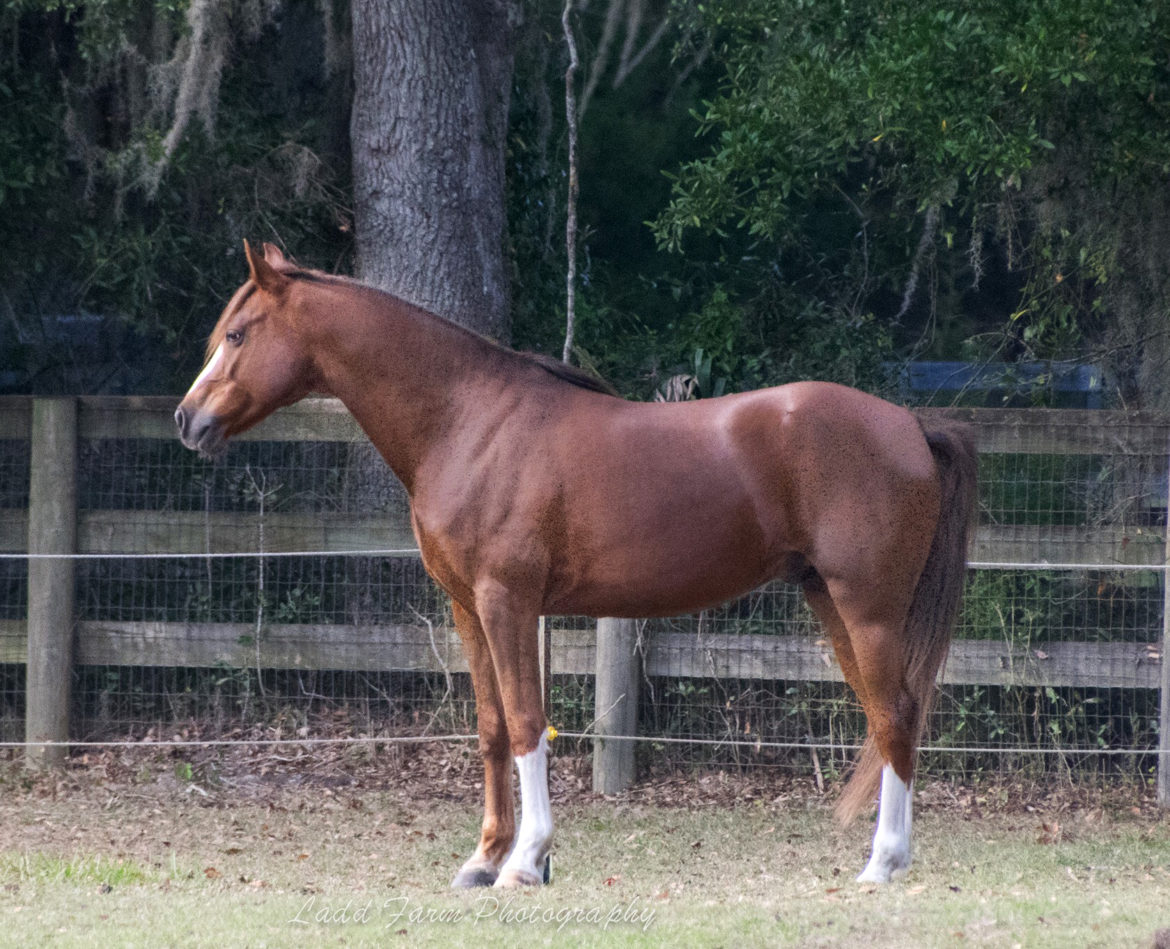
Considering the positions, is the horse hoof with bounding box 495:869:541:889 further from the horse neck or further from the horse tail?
the horse neck

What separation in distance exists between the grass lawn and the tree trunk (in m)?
2.54

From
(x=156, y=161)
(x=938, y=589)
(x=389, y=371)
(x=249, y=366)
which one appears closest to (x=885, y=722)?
(x=938, y=589)

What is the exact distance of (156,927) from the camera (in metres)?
3.70

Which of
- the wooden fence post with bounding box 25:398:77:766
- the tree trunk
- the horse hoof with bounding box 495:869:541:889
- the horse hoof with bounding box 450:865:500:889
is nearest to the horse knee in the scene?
the horse hoof with bounding box 495:869:541:889

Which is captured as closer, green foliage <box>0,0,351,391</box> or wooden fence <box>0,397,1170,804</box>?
wooden fence <box>0,397,1170,804</box>

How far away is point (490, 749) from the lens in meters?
4.49

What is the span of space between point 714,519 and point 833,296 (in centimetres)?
611

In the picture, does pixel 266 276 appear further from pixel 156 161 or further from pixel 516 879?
pixel 156 161

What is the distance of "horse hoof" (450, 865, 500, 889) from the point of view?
4367 mm

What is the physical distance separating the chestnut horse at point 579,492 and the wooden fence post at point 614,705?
1.72 m

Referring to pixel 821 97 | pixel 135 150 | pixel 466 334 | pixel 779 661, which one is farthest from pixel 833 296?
pixel 466 334

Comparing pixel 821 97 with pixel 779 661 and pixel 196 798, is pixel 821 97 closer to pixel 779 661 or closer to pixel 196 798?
pixel 779 661

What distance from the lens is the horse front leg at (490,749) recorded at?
4465 mm

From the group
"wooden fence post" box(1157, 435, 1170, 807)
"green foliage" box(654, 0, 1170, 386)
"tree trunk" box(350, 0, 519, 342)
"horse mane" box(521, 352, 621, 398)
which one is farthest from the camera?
"tree trunk" box(350, 0, 519, 342)
